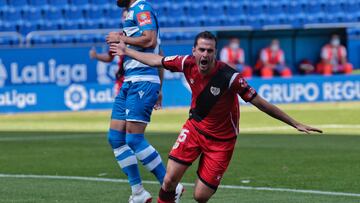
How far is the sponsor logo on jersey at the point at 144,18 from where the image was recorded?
32.9 feet

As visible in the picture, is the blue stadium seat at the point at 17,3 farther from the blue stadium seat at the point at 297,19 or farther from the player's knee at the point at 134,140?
the player's knee at the point at 134,140

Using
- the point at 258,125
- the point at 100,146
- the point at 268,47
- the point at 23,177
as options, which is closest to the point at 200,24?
the point at 268,47

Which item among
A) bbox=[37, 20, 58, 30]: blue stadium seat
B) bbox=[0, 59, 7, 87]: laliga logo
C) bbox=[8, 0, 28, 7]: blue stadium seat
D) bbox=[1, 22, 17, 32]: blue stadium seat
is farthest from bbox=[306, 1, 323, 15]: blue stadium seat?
bbox=[0, 59, 7, 87]: laliga logo

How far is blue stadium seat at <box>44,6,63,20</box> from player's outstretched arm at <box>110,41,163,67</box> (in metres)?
22.2

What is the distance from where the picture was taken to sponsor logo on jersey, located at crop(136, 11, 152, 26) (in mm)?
10031

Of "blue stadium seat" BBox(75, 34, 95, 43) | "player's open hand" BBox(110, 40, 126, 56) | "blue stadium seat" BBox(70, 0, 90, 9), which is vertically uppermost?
"player's open hand" BBox(110, 40, 126, 56)

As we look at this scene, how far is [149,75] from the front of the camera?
405 inches

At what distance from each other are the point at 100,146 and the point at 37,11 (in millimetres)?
14317

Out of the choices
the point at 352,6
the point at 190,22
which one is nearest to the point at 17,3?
the point at 190,22

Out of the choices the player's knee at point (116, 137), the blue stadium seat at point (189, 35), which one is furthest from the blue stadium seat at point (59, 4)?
the player's knee at point (116, 137)

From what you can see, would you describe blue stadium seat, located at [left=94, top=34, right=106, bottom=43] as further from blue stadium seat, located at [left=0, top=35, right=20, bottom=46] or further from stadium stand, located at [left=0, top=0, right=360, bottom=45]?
blue stadium seat, located at [left=0, top=35, right=20, bottom=46]

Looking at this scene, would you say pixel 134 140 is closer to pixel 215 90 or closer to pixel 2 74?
pixel 215 90

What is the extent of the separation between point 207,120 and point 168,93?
18.4 metres

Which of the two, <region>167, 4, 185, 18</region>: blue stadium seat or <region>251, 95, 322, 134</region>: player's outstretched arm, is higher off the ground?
<region>251, 95, 322, 134</region>: player's outstretched arm
